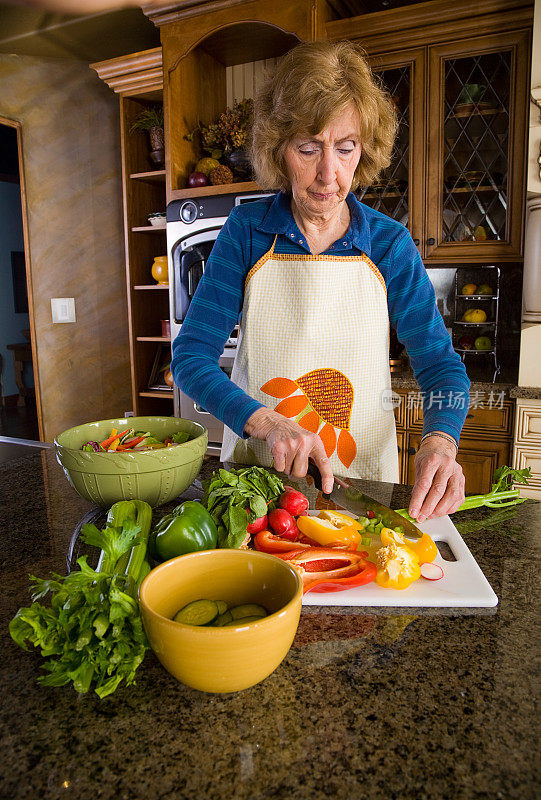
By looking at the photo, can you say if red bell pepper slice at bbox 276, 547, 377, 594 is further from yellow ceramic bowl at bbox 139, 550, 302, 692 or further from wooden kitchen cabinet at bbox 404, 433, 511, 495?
wooden kitchen cabinet at bbox 404, 433, 511, 495

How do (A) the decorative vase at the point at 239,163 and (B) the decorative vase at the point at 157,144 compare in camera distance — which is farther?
(B) the decorative vase at the point at 157,144

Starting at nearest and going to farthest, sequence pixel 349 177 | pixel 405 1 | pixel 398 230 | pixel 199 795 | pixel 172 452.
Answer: pixel 199 795
pixel 172 452
pixel 349 177
pixel 398 230
pixel 405 1

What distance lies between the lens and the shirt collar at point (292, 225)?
4.77 feet

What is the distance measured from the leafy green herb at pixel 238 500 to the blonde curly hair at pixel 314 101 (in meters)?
0.84

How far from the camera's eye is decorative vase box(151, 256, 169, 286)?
318 centimetres

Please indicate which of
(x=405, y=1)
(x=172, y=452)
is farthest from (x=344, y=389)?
(x=405, y=1)

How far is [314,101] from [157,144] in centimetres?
210

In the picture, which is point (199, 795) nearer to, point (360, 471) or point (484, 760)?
point (484, 760)

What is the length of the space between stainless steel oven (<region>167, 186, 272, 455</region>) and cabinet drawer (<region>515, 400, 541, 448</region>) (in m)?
1.31

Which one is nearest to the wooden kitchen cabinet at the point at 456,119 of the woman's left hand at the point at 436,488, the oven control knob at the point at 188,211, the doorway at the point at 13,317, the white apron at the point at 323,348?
the oven control knob at the point at 188,211

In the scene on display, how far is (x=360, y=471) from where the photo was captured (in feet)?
4.97

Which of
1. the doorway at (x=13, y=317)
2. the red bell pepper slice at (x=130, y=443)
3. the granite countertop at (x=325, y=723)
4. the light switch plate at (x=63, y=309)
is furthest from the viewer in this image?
the doorway at (x=13, y=317)

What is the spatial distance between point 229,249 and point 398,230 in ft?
1.45

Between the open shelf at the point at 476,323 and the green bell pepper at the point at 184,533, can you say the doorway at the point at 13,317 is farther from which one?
the green bell pepper at the point at 184,533
